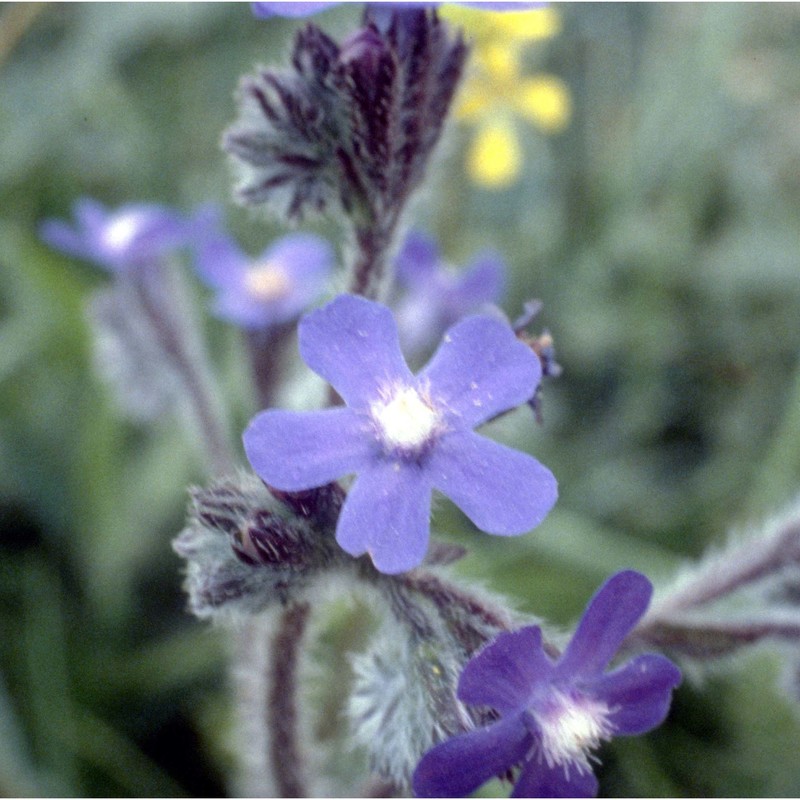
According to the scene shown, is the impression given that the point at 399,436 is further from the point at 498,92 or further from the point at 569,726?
the point at 498,92

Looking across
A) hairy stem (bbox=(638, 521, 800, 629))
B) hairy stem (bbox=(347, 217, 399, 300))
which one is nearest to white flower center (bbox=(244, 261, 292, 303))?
hairy stem (bbox=(347, 217, 399, 300))

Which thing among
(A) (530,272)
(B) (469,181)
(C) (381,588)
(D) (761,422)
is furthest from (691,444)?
(C) (381,588)

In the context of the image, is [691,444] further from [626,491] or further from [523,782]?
[523,782]

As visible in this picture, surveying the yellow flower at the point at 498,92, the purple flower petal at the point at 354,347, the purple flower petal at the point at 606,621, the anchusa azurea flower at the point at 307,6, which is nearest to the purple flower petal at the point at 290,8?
the anchusa azurea flower at the point at 307,6

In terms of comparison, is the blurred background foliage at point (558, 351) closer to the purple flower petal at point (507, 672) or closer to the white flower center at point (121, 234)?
the white flower center at point (121, 234)

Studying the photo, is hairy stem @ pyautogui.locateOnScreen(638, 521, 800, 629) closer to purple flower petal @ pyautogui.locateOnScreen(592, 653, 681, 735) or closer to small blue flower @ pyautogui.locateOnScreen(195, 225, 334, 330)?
purple flower petal @ pyautogui.locateOnScreen(592, 653, 681, 735)

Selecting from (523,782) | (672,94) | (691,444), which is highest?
(523,782)
